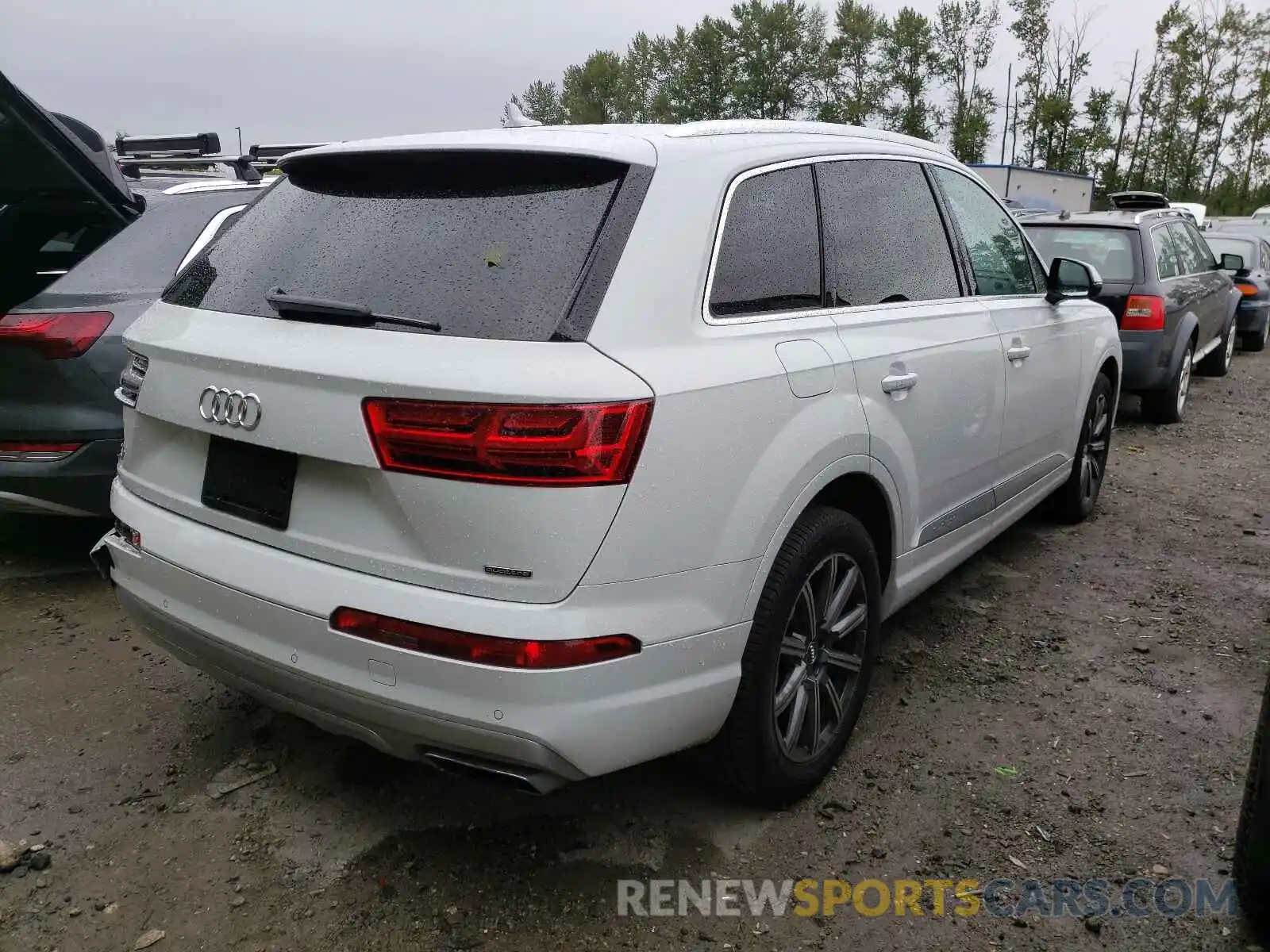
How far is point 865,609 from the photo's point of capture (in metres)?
3.01

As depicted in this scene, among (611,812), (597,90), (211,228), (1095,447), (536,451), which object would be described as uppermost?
(597,90)

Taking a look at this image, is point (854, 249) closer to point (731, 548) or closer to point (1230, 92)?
point (731, 548)

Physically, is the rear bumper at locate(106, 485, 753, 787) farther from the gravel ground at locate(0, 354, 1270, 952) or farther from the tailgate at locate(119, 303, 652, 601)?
the gravel ground at locate(0, 354, 1270, 952)

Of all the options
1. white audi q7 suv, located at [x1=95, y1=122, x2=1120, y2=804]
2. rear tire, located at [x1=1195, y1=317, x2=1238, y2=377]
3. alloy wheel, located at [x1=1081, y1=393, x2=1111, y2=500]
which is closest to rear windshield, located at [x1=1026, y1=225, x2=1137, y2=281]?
Result: alloy wheel, located at [x1=1081, y1=393, x2=1111, y2=500]

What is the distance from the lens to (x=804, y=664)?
276 centimetres

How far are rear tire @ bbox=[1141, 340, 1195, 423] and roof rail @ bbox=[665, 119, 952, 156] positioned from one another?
Answer: 547cm

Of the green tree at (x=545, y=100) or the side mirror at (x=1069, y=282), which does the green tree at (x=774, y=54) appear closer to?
the green tree at (x=545, y=100)

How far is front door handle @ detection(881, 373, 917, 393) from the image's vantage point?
9.64ft

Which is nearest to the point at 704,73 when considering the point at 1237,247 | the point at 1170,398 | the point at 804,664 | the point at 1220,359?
the point at 1237,247

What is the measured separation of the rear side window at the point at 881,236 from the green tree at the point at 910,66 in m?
54.7

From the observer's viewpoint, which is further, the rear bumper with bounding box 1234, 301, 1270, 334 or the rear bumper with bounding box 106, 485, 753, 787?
the rear bumper with bounding box 1234, 301, 1270, 334

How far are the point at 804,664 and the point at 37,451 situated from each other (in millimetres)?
3240

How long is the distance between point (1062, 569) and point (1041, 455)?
0.70m

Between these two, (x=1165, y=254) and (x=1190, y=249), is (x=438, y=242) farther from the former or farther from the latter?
(x=1190, y=249)
